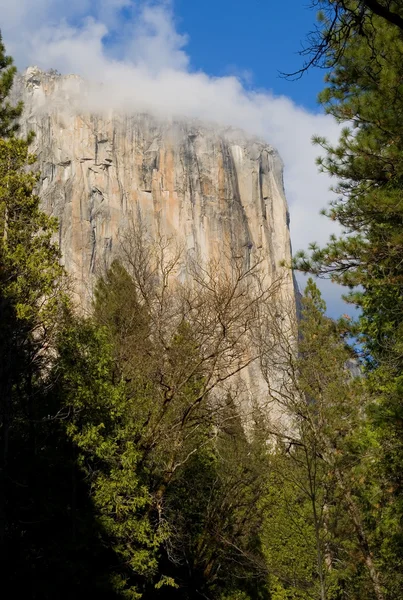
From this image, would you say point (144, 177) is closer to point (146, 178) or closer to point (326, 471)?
point (146, 178)

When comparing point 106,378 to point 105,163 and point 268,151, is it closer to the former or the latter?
point 105,163

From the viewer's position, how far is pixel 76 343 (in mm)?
10562

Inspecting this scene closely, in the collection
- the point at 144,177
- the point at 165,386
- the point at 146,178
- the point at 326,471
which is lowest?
the point at 326,471

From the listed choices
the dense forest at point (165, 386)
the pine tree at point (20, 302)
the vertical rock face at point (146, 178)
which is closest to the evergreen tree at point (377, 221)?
the dense forest at point (165, 386)

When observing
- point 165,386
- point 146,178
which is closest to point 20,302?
point 165,386

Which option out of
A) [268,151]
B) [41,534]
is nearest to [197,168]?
[268,151]

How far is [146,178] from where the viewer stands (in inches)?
3076

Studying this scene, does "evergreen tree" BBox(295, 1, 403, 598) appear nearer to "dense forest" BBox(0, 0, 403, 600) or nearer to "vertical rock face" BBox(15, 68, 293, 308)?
"dense forest" BBox(0, 0, 403, 600)

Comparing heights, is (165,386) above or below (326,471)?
above

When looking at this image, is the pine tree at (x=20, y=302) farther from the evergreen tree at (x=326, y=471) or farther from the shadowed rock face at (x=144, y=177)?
the shadowed rock face at (x=144, y=177)

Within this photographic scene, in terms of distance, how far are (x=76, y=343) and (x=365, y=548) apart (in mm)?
5643

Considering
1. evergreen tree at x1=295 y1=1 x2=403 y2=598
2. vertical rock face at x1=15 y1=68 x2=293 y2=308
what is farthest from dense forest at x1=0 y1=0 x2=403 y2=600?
vertical rock face at x1=15 y1=68 x2=293 y2=308

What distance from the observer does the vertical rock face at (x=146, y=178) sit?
7300 centimetres

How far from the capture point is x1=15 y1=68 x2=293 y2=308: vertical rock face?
7300 centimetres
